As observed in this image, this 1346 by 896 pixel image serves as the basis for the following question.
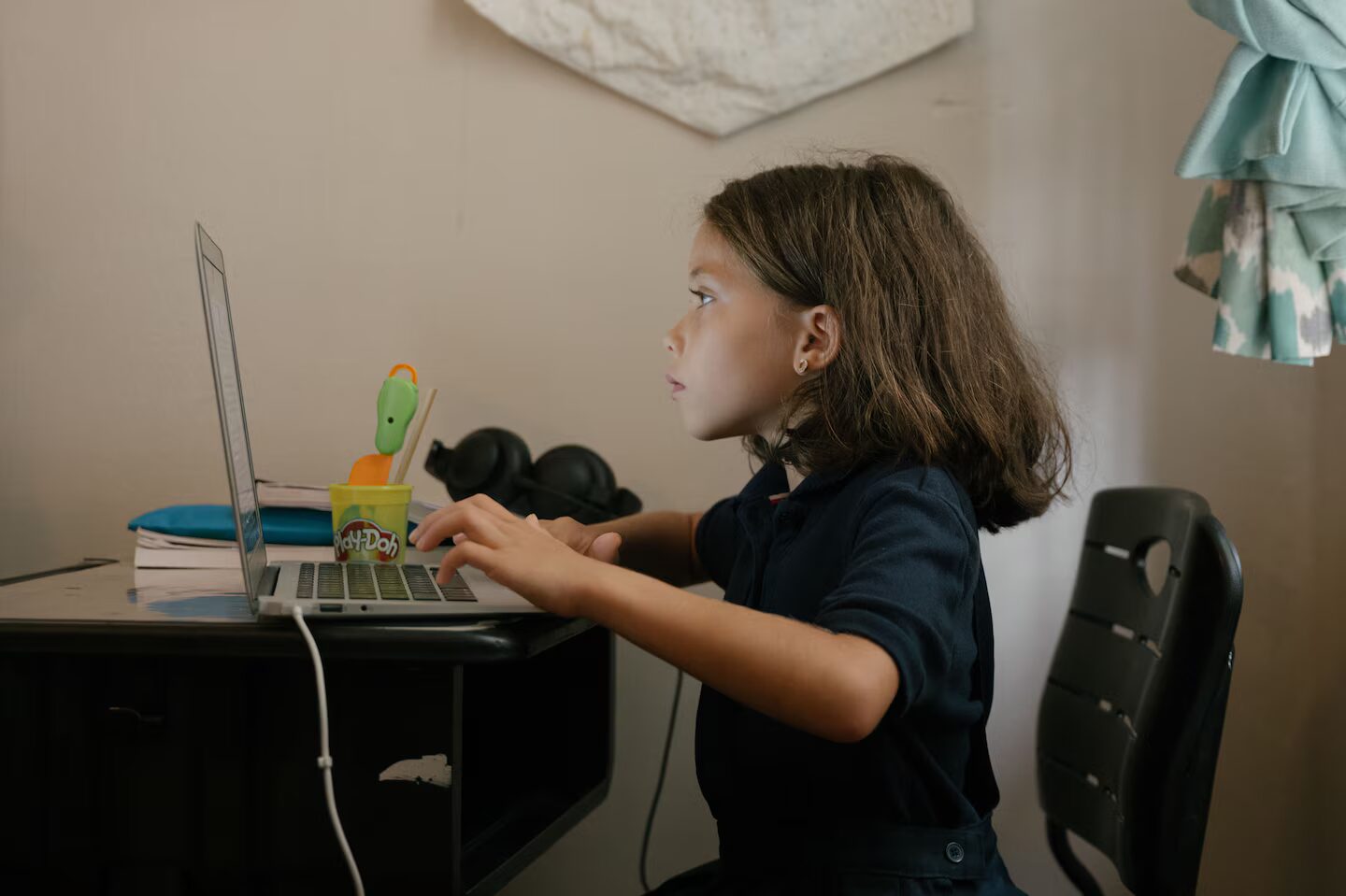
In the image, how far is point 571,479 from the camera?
4.05 ft

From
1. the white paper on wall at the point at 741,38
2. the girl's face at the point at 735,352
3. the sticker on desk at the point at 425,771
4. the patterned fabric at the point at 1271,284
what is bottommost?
the sticker on desk at the point at 425,771

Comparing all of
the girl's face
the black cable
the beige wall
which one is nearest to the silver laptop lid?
the girl's face

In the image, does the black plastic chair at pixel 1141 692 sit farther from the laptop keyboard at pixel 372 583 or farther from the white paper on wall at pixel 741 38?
the white paper on wall at pixel 741 38

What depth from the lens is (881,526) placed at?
2.39ft

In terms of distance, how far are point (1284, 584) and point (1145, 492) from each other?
1.46ft

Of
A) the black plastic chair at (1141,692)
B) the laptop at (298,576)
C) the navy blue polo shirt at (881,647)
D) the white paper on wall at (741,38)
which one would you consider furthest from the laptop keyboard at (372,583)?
the white paper on wall at (741,38)

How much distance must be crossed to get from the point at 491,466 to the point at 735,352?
414mm

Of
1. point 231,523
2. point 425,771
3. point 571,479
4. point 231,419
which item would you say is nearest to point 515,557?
point 425,771

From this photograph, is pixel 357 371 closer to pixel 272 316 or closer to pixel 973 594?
pixel 272 316

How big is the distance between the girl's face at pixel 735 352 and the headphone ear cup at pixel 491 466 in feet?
1.15

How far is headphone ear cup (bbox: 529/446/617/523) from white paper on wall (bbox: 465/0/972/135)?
0.44 metres

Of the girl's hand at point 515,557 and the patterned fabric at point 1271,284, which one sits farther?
the patterned fabric at point 1271,284

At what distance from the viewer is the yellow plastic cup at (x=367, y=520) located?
3.11 feet

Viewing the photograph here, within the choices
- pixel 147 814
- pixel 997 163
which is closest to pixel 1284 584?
pixel 997 163
